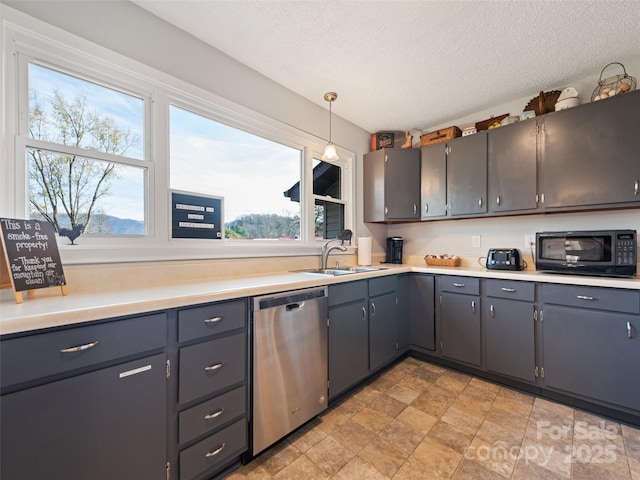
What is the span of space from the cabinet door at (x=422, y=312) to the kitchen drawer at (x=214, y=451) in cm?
190

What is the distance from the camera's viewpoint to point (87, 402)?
961 mm

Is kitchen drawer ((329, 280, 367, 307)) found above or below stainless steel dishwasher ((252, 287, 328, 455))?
above

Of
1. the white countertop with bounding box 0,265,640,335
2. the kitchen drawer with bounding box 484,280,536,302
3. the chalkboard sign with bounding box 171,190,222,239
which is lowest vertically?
the kitchen drawer with bounding box 484,280,536,302

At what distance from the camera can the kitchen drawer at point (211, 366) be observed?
3.99 feet

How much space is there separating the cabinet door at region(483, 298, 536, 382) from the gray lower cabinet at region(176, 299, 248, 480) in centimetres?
203

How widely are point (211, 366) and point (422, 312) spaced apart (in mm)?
2082

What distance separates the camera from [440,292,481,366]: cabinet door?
2367mm

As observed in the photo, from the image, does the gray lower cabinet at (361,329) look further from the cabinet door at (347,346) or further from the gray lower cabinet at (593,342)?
the gray lower cabinet at (593,342)

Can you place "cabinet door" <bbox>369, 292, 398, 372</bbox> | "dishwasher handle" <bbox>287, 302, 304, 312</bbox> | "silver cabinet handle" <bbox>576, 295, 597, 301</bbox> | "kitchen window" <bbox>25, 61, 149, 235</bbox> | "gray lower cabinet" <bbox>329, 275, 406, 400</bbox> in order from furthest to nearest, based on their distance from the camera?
"cabinet door" <bbox>369, 292, 398, 372</bbox>, "gray lower cabinet" <bbox>329, 275, 406, 400</bbox>, "silver cabinet handle" <bbox>576, 295, 597, 301</bbox>, "dishwasher handle" <bbox>287, 302, 304, 312</bbox>, "kitchen window" <bbox>25, 61, 149, 235</bbox>

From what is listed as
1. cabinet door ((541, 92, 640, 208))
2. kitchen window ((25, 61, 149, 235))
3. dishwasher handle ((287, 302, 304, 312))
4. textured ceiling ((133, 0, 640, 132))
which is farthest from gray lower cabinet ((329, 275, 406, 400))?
textured ceiling ((133, 0, 640, 132))

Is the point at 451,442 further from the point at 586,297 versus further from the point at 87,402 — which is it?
the point at 87,402

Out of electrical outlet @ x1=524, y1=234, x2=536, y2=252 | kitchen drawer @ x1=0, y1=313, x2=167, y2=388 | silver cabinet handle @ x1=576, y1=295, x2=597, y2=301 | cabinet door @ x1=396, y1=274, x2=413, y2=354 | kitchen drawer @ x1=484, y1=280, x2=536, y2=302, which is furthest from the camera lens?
cabinet door @ x1=396, y1=274, x2=413, y2=354

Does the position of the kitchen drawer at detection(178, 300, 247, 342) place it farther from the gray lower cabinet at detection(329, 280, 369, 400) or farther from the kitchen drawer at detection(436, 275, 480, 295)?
the kitchen drawer at detection(436, 275, 480, 295)

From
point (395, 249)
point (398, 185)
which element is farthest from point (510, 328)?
point (398, 185)
